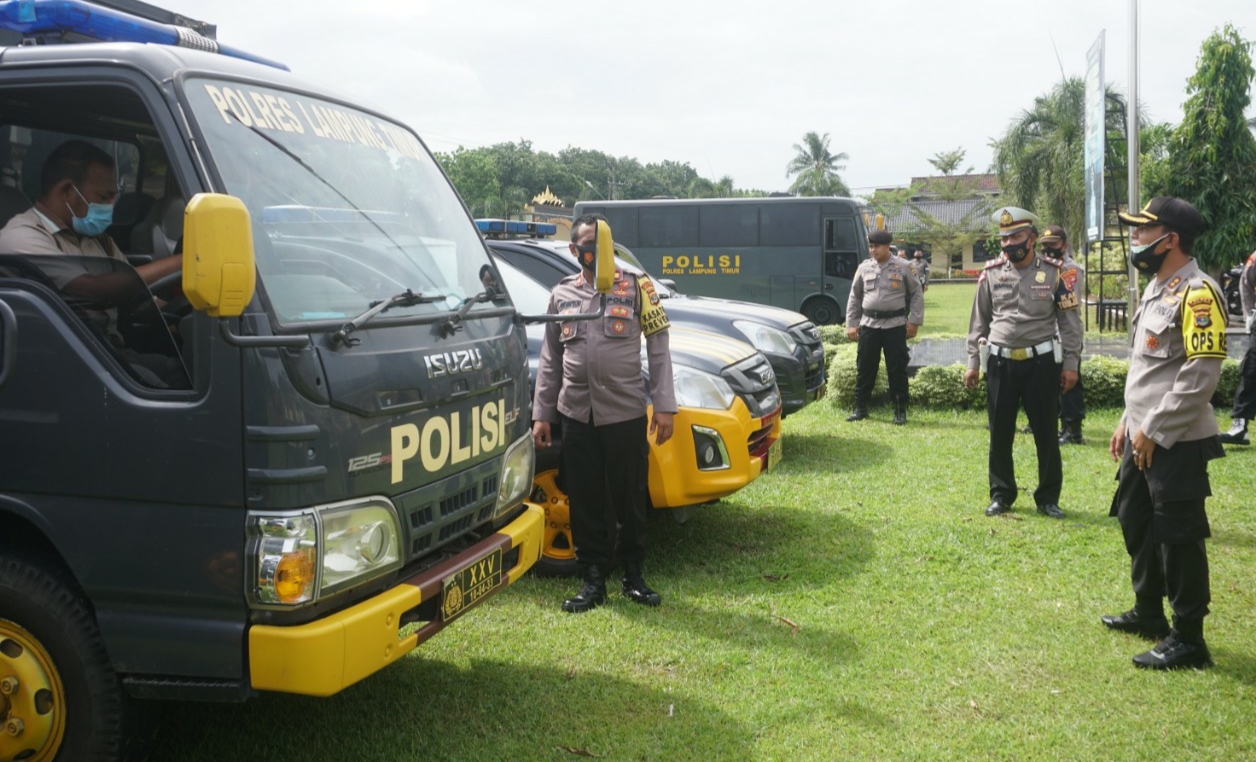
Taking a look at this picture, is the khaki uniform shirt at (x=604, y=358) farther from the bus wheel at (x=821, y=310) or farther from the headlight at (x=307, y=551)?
the bus wheel at (x=821, y=310)

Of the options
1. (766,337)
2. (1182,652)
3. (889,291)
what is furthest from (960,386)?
(1182,652)

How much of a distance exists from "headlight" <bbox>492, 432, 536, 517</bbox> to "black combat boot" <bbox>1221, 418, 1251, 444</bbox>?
7021 mm

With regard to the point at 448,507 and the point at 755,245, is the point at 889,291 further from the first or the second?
the point at 755,245

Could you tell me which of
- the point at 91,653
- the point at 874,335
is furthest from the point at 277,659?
the point at 874,335

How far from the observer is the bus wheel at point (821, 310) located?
72.6 feet

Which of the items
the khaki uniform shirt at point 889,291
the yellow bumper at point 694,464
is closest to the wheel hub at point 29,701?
the yellow bumper at point 694,464

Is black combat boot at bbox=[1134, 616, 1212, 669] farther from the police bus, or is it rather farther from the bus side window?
the bus side window

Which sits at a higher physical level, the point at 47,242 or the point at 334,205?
the point at 334,205

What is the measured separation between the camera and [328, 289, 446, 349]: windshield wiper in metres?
2.89

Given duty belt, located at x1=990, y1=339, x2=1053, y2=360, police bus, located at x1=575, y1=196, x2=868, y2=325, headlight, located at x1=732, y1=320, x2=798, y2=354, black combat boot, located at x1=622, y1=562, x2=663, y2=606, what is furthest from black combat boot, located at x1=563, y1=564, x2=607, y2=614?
police bus, located at x1=575, y1=196, x2=868, y2=325

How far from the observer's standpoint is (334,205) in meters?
3.34

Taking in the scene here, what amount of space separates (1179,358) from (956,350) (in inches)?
320

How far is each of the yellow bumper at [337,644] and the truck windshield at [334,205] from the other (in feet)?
2.79

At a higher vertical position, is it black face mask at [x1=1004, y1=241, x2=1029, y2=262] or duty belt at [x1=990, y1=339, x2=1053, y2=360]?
black face mask at [x1=1004, y1=241, x2=1029, y2=262]
